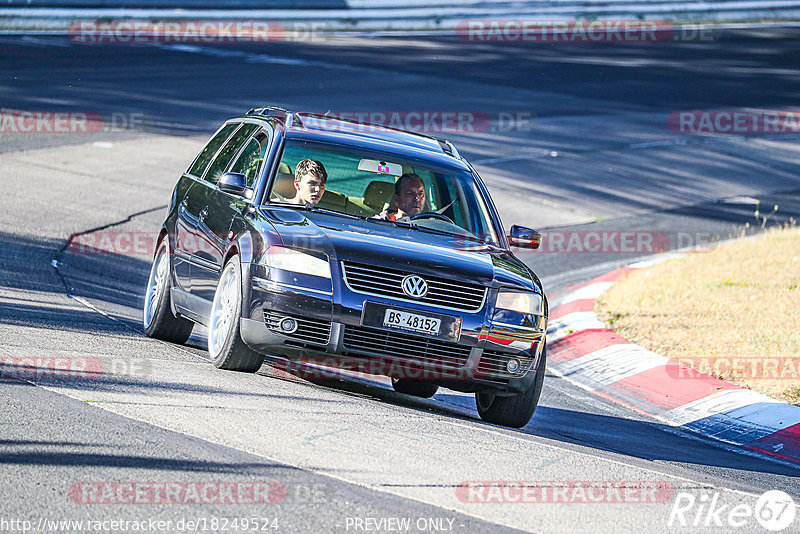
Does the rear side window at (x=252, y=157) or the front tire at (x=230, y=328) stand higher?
the rear side window at (x=252, y=157)

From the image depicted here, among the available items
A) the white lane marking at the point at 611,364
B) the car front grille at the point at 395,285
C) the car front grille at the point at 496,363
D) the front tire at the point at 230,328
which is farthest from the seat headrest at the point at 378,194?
the white lane marking at the point at 611,364

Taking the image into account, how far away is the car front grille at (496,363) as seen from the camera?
286 inches

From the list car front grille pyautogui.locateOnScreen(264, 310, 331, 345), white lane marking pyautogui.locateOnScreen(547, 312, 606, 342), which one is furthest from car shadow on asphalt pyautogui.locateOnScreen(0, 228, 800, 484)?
white lane marking pyautogui.locateOnScreen(547, 312, 606, 342)

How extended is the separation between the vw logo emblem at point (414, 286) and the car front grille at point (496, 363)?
1.73 feet

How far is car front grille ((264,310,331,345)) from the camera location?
703 cm

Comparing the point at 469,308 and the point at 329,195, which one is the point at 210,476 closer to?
the point at 469,308

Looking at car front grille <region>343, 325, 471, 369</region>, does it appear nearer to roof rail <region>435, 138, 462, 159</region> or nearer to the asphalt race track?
the asphalt race track

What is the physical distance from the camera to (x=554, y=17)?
35.3 m

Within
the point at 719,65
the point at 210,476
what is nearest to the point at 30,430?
the point at 210,476

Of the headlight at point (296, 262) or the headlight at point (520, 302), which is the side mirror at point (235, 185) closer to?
the headlight at point (296, 262)

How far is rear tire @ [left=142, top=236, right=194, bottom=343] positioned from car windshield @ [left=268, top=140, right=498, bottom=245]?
1.29 m

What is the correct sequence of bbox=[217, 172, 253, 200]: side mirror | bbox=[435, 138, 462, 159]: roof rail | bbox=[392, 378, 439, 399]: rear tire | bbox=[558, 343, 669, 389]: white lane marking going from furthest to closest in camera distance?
1. bbox=[558, 343, 669, 389]: white lane marking
2. bbox=[435, 138, 462, 159]: roof rail
3. bbox=[392, 378, 439, 399]: rear tire
4. bbox=[217, 172, 253, 200]: side mirror

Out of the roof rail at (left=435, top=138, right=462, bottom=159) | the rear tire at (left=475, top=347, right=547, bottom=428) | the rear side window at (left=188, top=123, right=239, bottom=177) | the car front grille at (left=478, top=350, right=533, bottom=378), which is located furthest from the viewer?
the rear side window at (left=188, top=123, right=239, bottom=177)

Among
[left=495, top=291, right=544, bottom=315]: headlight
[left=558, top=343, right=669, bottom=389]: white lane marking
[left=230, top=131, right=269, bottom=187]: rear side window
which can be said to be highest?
[left=230, top=131, right=269, bottom=187]: rear side window
